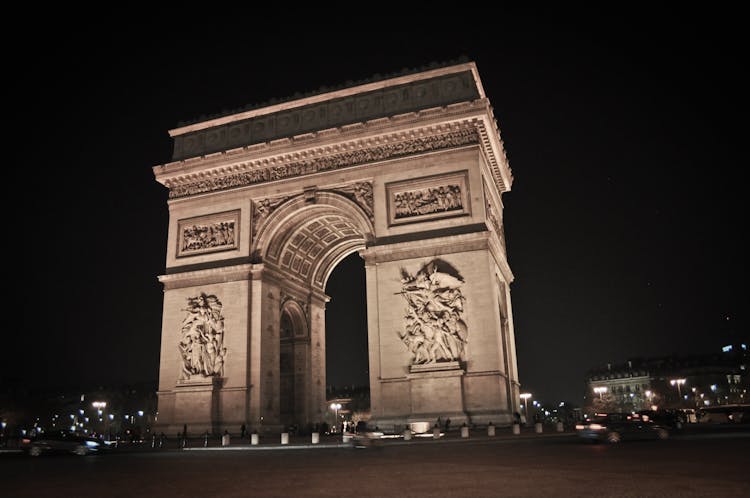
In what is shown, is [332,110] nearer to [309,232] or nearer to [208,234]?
[309,232]

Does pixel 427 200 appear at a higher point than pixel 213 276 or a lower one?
higher

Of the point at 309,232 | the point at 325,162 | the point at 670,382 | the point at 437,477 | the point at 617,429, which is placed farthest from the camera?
the point at 670,382

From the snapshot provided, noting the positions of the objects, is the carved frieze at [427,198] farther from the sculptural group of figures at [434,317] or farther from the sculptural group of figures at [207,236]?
the sculptural group of figures at [207,236]

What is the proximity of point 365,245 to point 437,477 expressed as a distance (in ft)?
67.2

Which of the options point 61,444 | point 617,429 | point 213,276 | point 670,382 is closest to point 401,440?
point 617,429

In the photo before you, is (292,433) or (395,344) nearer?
(395,344)

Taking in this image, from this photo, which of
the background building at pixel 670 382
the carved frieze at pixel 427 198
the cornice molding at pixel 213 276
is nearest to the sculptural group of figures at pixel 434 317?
the carved frieze at pixel 427 198

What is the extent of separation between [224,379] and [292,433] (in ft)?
14.1

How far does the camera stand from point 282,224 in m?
30.1

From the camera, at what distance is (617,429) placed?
763 inches

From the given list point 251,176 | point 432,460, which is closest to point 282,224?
point 251,176

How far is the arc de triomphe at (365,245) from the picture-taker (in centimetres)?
2520

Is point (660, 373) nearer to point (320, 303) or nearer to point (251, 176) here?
point (320, 303)

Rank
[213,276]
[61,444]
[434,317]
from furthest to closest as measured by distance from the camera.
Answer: [213,276] → [434,317] → [61,444]
